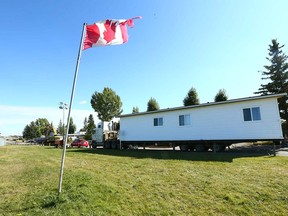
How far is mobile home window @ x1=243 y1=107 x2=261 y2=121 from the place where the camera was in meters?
14.6

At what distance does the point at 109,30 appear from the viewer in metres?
6.25

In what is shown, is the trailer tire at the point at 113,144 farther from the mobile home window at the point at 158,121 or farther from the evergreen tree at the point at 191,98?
the evergreen tree at the point at 191,98

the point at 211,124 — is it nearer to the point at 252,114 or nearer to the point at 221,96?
the point at 252,114

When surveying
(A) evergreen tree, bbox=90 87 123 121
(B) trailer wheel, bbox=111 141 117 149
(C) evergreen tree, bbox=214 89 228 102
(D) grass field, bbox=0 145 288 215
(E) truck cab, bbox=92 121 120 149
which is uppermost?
(A) evergreen tree, bbox=90 87 123 121

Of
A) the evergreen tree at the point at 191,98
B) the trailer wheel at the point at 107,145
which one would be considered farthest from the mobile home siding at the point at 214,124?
the evergreen tree at the point at 191,98

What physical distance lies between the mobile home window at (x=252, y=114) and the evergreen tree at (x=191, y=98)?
1663 centimetres

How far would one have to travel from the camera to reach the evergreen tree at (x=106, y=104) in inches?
2143

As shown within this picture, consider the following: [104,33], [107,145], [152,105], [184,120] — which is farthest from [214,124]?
[152,105]

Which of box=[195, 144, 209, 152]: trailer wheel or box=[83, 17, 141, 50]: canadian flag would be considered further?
box=[195, 144, 209, 152]: trailer wheel

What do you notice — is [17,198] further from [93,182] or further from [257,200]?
[257,200]

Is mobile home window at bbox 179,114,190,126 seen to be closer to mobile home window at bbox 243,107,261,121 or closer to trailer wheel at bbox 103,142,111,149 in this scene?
mobile home window at bbox 243,107,261,121

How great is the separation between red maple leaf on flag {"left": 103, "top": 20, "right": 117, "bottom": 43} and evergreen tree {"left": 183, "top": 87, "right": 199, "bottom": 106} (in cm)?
2683

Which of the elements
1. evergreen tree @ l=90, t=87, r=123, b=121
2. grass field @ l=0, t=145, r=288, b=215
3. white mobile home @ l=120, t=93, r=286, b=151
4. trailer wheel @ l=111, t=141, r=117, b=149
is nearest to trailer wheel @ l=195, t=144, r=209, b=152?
white mobile home @ l=120, t=93, r=286, b=151

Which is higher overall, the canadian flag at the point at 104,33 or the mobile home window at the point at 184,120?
the canadian flag at the point at 104,33
